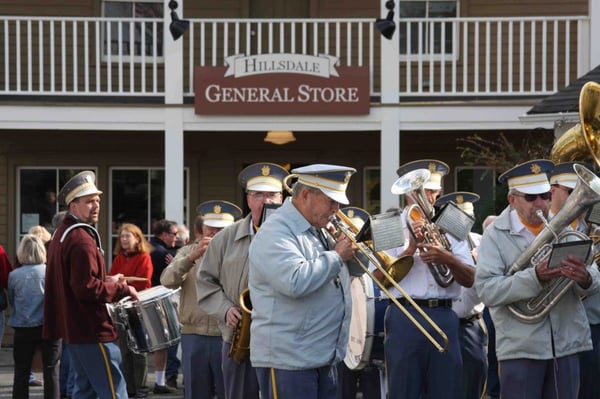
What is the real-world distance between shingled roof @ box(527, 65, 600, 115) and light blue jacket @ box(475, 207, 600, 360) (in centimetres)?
730

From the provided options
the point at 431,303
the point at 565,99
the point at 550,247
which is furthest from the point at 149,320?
the point at 565,99

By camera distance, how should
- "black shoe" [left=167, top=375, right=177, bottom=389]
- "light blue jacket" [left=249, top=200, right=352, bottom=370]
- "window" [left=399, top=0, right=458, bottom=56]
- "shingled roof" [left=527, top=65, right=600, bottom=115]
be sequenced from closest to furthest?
1. "light blue jacket" [left=249, top=200, right=352, bottom=370]
2. "black shoe" [left=167, top=375, right=177, bottom=389]
3. "shingled roof" [left=527, top=65, right=600, bottom=115]
4. "window" [left=399, top=0, right=458, bottom=56]

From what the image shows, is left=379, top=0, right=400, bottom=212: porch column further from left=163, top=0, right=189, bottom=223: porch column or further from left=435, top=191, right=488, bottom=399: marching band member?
left=435, top=191, right=488, bottom=399: marching band member

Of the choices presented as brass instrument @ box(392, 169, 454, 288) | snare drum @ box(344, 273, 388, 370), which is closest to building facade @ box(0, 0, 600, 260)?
snare drum @ box(344, 273, 388, 370)

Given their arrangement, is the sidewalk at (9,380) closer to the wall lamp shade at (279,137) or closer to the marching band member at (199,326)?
the marching band member at (199,326)

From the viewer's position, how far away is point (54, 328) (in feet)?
26.8

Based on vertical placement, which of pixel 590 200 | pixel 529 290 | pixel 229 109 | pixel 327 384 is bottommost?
pixel 327 384

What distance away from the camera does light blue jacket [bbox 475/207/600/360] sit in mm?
6496

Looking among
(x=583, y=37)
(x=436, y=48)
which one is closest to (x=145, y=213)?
(x=436, y=48)

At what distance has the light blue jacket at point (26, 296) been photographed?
35.0 ft

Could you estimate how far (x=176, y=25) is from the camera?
1492 cm

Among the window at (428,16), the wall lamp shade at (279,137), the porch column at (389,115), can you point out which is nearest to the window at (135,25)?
the wall lamp shade at (279,137)

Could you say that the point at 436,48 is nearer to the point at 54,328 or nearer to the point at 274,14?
the point at 274,14

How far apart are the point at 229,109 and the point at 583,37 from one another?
482cm
